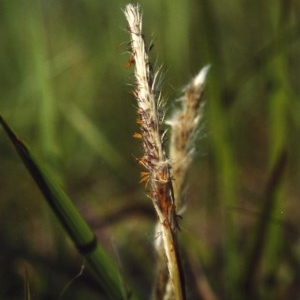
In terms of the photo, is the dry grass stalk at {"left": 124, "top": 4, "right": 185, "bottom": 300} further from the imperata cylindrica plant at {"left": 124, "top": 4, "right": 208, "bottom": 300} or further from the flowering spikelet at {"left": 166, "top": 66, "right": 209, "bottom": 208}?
the flowering spikelet at {"left": 166, "top": 66, "right": 209, "bottom": 208}

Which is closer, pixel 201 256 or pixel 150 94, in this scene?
pixel 150 94

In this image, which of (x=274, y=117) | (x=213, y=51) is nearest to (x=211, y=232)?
(x=274, y=117)

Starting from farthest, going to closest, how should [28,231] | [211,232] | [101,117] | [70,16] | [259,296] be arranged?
[70,16]
[101,117]
[211,232]
[28,231]
[259,296]

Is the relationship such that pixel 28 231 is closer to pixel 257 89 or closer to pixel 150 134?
pixel 257 89

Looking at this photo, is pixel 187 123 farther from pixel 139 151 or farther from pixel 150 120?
pixel 139 151

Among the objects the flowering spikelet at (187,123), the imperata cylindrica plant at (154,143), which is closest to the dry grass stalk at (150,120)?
the imperata cylindrica plant at (154,143)

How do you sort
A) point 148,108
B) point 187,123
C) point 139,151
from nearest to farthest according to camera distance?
point 148,108 → point 187,123 → point 139,151

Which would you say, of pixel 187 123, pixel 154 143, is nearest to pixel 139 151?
pixel 187 123
